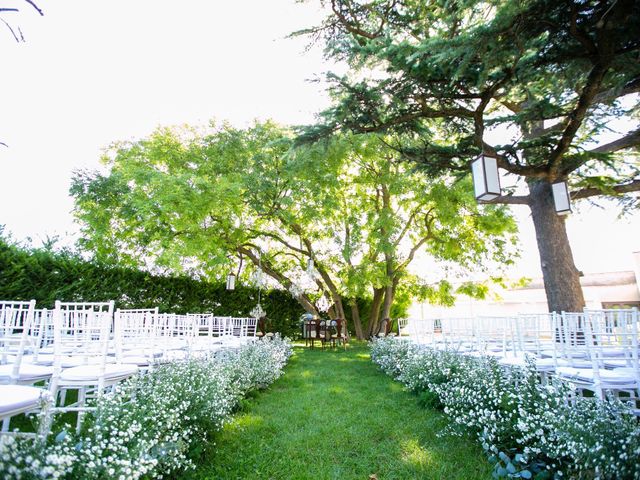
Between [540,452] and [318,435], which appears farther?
[318,435]

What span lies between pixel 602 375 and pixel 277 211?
859 centimetres

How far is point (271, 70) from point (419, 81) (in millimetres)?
5761

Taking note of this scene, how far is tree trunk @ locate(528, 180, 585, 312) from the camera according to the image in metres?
6.03

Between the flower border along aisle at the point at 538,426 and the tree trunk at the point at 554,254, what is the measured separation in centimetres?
325

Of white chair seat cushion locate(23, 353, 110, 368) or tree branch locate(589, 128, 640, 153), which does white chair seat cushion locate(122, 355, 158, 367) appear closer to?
white chair seat cushion locate(23, 353, 110, 368)

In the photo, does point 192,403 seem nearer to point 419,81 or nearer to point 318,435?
point 318,435

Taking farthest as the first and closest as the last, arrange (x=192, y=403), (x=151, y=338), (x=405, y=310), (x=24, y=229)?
(x=405, y=310) → (x=24, y=229) → (x=151, y=338) → (x=192, y=403)

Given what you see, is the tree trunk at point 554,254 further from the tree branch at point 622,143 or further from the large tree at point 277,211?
the large tree at point 277,211

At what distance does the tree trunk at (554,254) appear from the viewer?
6031mm

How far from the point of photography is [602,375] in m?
2.88

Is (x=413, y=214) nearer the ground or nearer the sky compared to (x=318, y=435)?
nearer the sky

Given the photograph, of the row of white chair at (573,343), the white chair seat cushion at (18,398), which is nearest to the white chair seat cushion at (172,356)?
the white chair seat cushion at (18,398)

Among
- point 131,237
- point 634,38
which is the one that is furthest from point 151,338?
point 131,237

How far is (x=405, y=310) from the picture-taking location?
15.6 metres
